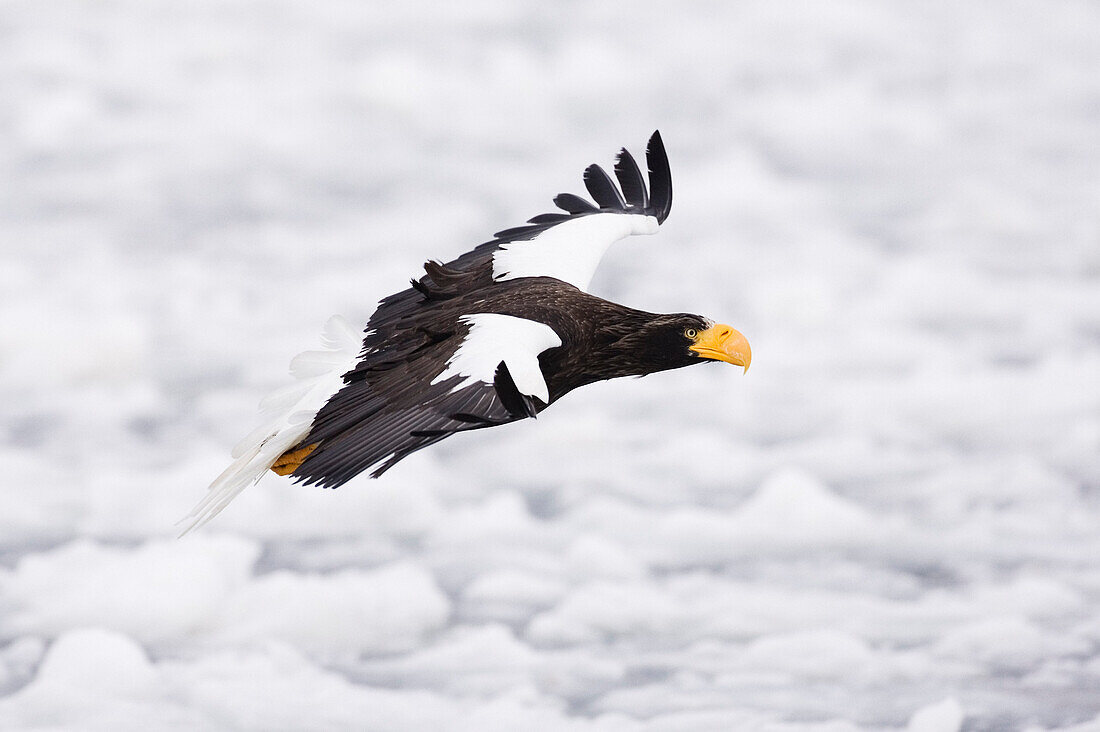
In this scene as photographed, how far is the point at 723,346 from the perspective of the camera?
7586mm

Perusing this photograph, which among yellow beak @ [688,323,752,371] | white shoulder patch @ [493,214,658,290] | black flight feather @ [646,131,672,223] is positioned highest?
black flight feather @ [646,131,672,223]

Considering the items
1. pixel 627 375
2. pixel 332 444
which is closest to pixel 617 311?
pixel 627 375

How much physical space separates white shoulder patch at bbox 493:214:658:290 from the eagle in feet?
0.04

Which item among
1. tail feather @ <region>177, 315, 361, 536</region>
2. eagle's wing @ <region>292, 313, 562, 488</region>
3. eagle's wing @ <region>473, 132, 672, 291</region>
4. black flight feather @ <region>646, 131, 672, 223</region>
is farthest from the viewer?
black flight feather @ <region>646, 131, 672, 223</region>

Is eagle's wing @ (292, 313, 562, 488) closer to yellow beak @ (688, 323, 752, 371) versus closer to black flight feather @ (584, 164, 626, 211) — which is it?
yellow beak @ (688, 323, 752, 371)

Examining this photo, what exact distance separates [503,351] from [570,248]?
2.51 meters

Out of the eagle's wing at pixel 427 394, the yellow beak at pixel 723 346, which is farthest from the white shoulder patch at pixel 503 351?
the yellow beak at pixel 723 346

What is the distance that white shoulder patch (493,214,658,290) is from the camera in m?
8.19

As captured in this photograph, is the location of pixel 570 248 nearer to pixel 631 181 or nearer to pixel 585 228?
pixel 585 228

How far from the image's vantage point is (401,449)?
5758mm

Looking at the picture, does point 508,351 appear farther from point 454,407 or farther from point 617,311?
point 617,311

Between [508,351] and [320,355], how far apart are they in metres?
2.15

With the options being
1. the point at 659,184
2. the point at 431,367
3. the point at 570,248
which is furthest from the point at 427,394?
the point at 659,184

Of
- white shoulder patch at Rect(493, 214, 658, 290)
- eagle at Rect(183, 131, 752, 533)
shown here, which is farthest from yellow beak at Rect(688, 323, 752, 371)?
white shoulder patch at Rect(493, 214, 658, 290)
